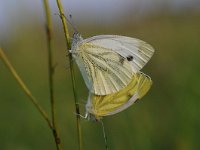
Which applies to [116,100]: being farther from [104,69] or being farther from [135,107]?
[135,107]

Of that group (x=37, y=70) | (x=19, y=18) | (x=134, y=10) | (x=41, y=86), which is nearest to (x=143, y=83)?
(x=134, y=10)

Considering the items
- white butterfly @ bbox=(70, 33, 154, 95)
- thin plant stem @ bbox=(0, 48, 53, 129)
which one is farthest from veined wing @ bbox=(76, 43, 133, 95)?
thin plant stem @ bbox=(0, 48, 53, 129)

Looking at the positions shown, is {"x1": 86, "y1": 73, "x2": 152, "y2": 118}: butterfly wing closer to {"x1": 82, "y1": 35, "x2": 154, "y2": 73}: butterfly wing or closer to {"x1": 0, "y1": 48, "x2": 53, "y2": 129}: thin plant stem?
{"x1": 82, "y1": 35, "x2": 154, "y2": 73}: butterfly wing

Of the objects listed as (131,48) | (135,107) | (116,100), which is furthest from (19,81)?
(135,107)

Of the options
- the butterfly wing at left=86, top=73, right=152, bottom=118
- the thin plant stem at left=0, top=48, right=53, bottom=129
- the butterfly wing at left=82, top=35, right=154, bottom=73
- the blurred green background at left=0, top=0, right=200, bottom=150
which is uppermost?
the thin plant stem at left=0, top=48, right=53, bottom=129

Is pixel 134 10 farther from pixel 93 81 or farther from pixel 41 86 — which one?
pixel 41 86

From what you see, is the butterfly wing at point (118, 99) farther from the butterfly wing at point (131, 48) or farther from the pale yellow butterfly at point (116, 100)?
the butterfly wing at point (131, 48)
